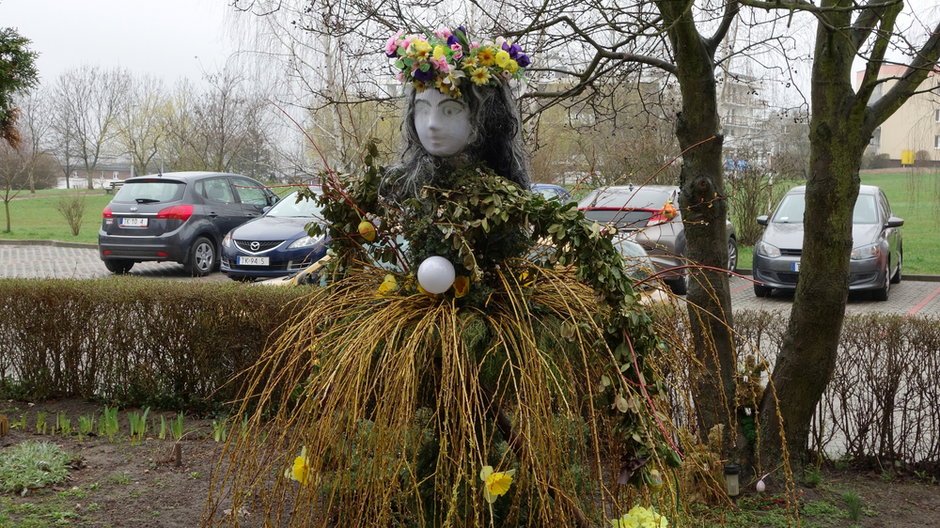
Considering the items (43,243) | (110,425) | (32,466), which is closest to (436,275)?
(32,466)

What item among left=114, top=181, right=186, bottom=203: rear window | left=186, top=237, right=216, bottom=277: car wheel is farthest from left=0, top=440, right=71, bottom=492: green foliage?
left=114, top=181, right=186, bottom=203: rear window

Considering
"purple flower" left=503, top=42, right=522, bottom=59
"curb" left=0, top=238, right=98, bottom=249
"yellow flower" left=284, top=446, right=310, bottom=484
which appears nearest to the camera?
"yellow flower" left=284, top=446, right=310, bottom=484

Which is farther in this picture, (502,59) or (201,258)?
(201,258)

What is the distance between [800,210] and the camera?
12266 millimetres

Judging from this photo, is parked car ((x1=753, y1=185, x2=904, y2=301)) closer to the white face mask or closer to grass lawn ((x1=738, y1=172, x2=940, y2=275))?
grass lawn ((x1=738, y1=172, x2=940, y2=275))

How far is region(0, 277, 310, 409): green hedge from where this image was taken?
5.35m

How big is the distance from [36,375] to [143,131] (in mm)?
40387

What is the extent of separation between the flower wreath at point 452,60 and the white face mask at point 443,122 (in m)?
0.04

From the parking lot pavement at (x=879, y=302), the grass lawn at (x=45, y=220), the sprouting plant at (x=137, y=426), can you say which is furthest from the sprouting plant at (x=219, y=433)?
the grass lawn at (x=45, y=220)

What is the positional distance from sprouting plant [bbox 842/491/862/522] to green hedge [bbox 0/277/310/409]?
3.31 meters

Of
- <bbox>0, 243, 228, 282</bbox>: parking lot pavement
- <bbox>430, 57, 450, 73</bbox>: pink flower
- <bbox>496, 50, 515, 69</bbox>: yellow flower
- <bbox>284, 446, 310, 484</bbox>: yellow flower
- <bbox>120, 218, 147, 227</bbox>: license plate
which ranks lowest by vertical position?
<bbox>0, 243, 228, 282</bbox>: parking lot pavement

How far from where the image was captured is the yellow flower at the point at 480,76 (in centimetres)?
288

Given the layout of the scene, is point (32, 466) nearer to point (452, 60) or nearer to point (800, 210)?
point (452, 60)

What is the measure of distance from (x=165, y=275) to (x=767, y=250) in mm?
9447
